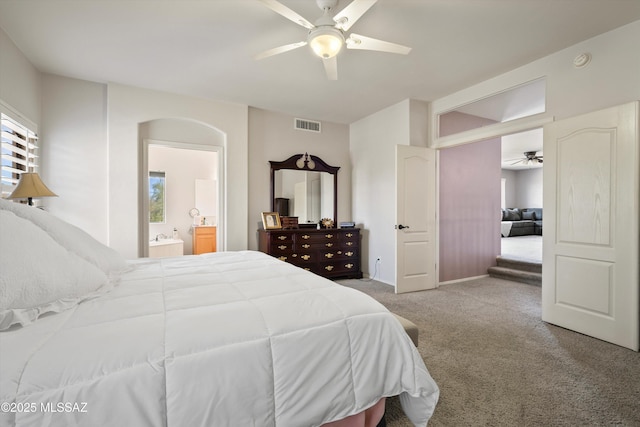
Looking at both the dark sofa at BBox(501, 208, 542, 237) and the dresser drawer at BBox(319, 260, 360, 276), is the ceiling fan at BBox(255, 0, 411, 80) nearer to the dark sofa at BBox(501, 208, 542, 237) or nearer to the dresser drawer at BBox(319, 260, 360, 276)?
the dresser drawer at BBox(319, 260, 360, 276)

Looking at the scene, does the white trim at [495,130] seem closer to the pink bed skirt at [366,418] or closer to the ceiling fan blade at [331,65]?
the ceiling fan blade at [331,65]

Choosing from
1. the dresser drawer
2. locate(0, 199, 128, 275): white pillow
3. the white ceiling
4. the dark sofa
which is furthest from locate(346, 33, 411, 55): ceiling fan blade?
the dark sofa

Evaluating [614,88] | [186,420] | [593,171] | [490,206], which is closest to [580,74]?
[614,88]

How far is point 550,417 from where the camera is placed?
1534 mm

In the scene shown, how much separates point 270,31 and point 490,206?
439cm

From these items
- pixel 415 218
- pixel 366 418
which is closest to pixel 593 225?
pixel 415 218

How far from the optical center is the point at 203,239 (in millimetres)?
5992

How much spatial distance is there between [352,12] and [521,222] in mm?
9191

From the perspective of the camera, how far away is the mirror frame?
4562 mm

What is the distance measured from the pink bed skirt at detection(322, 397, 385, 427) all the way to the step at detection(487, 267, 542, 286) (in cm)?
408

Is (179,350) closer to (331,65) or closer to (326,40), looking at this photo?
(326,40)

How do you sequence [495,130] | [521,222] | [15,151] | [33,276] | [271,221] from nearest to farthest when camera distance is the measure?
[33,276] < [15,151] < [495,130] < [271,221] < [521,222]

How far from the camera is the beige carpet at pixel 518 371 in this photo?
5.09ft

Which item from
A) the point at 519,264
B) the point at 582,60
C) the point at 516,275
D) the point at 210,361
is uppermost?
the point at 582,60
